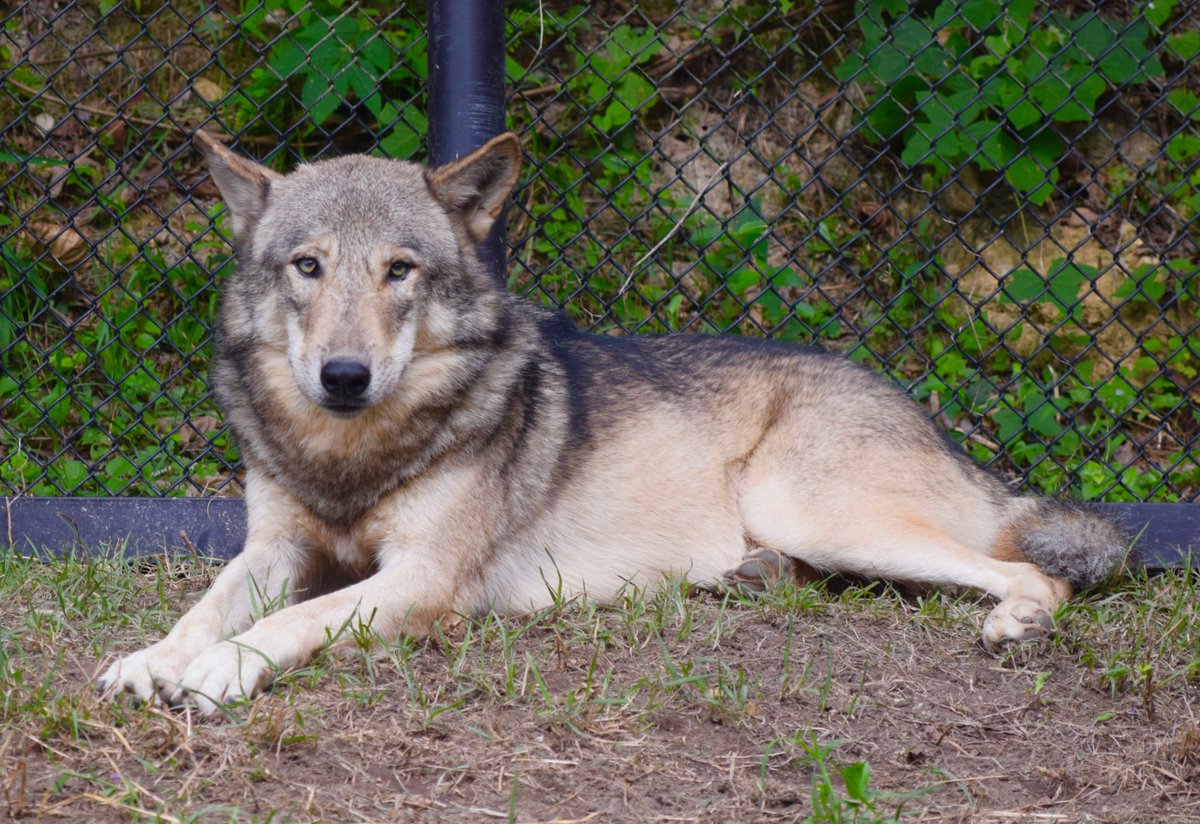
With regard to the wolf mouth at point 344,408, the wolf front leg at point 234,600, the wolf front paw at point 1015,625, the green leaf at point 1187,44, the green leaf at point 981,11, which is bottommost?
the wolf front paw at point 1015,625

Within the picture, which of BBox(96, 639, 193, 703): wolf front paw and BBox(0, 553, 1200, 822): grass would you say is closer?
BBox(0, 553, 1200, 822): grass

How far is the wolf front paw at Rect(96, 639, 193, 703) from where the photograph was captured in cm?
294

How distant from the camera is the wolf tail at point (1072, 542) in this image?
4191 millimetres

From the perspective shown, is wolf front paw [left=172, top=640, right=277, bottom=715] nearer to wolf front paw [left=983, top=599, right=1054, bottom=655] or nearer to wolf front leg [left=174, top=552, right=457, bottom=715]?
wolf front leg [left=174, top=552, right=457, bottom=715]

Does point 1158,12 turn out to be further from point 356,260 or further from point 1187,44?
point 356,260

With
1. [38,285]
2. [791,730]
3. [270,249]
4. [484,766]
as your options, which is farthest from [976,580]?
[38,285]

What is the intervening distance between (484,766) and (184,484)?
3.01 meters

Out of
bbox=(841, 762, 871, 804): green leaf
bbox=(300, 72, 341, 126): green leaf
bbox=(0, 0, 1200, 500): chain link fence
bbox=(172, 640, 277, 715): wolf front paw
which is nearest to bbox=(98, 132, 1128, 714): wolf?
bbox=(172, 640, 277, 715): wolf front paw

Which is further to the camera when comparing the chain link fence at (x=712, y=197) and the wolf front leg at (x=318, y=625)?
the chain link fence at (x=712, y=197)

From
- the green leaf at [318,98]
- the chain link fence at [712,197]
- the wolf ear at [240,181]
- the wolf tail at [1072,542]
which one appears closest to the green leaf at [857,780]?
the wolf tail at [1072,542]

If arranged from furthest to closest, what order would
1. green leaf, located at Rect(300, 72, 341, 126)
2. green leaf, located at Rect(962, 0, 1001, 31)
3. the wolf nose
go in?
green leaf, located at Rect(962, 0, 1001, 31) → green leaf, located at Rect(300, 72, 341, 126) → the wolf nose

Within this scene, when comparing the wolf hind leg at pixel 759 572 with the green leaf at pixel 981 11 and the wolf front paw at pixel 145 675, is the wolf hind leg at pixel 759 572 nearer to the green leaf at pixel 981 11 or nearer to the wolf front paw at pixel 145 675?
the wolf front paw at pixel 145 675

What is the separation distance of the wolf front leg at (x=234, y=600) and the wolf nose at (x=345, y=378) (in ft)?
1.95

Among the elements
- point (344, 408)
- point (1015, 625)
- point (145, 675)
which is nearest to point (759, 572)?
point (1015, 625)
